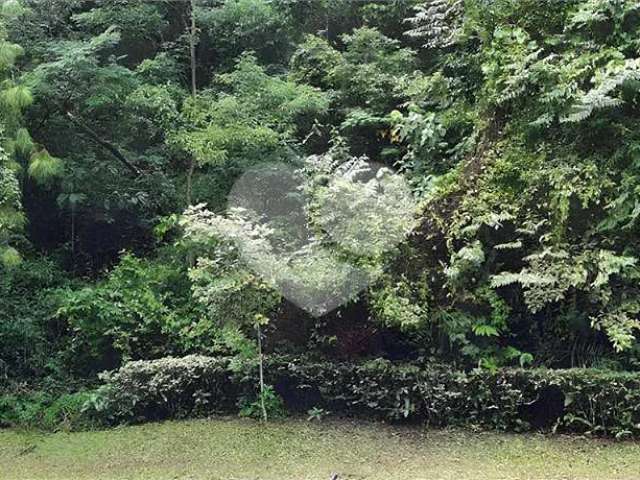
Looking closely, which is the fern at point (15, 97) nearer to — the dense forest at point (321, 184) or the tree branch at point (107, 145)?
the dense forest at point (321, 184)

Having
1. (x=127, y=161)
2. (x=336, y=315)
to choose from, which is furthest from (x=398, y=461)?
(x=127, y=161)

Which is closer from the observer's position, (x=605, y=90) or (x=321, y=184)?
(x=605, y=90)

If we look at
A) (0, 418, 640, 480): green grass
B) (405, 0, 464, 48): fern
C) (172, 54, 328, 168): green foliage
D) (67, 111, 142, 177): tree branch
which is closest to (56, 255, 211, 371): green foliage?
(0, 418, 640, 480): green grass

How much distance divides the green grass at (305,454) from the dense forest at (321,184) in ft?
2.73

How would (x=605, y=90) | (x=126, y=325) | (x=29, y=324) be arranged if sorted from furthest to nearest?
(x=29, y=324) < (x=126, y=325) < (x=605, y=90)

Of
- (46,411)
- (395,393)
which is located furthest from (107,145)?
(395,393)

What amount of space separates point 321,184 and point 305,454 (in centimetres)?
259

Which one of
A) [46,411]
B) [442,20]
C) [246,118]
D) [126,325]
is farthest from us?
[442,20]

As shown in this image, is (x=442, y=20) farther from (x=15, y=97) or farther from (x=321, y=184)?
(x=15, y=97)

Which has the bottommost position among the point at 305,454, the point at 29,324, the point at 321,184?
the point at 305,454

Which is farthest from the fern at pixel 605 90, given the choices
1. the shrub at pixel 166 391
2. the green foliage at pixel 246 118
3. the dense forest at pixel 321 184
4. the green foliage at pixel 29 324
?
the green foliage at pixel 29 324

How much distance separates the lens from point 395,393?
5758 millimetres

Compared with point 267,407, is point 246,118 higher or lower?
higher

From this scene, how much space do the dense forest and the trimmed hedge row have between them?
34 centimetres
